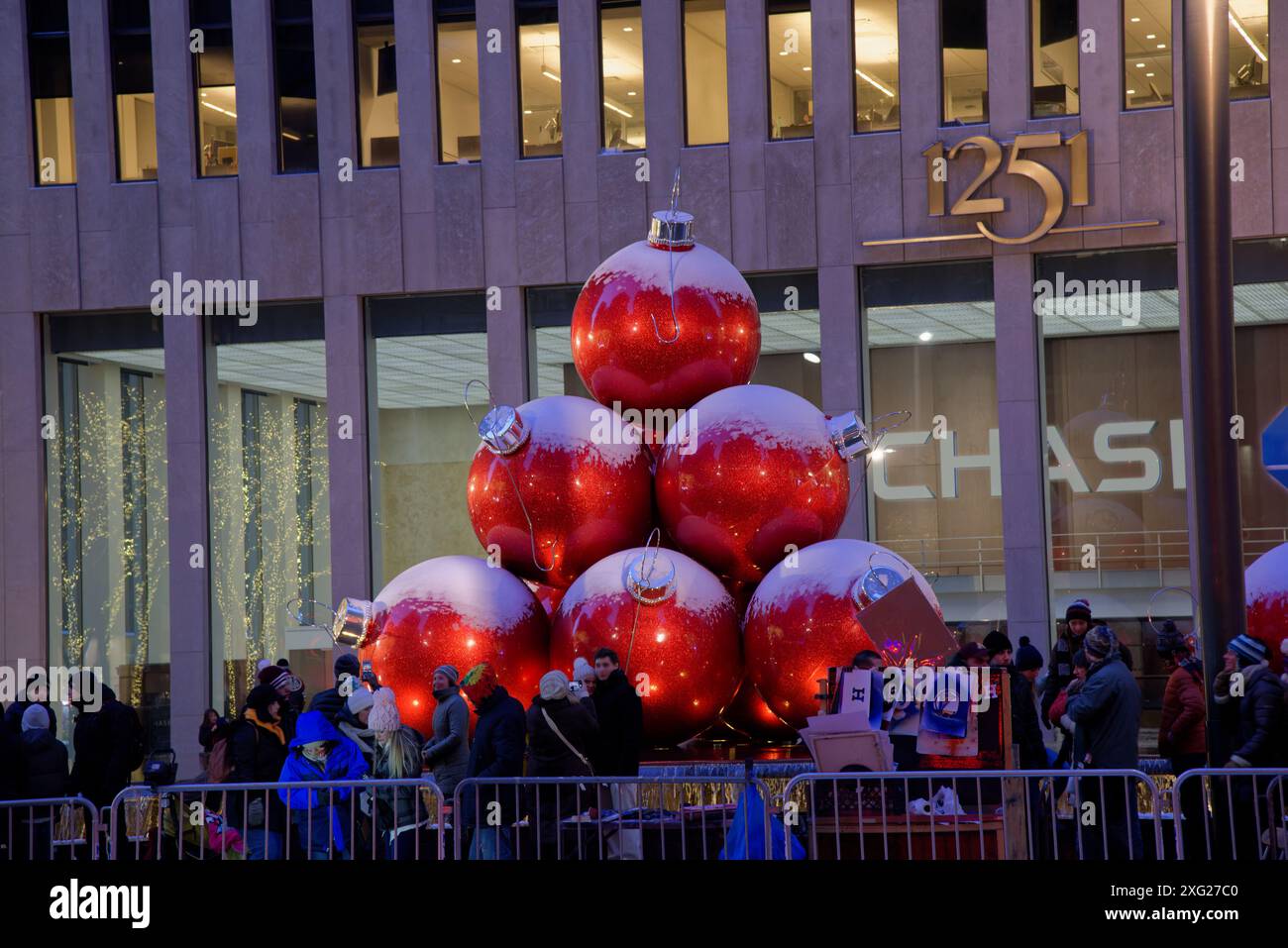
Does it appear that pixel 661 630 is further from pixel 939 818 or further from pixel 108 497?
pixel 108 497

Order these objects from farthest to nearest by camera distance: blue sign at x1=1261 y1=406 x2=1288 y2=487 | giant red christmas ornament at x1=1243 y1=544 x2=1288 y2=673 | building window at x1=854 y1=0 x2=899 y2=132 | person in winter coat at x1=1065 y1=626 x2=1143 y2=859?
building window at x1=854 y1=0 x2=899 y2=132
giant red christmas ornament at x1=1243 y1=544 x2=1288 y2=673
person in winter coat at x1=1065 y1=626 x2=1143 y2=859
blue sign at x1=1261 y1=406 x2=1288 y2=487

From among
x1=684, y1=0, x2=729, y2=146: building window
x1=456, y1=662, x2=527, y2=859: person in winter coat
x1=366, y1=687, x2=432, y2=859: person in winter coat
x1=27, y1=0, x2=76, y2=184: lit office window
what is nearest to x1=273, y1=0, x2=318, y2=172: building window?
x1=27, y1=0, x2=76, y2=184: lit office window

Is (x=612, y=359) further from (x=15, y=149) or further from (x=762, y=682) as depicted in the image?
(x=15, y=149)

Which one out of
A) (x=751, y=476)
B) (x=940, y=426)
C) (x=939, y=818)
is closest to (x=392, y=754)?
(x=751, y=476)

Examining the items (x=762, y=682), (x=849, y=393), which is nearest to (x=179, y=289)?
(x=849, y=393)

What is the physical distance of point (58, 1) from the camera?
22859 millimetres

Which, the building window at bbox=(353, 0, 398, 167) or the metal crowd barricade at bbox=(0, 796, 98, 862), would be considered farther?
the building window at bbox=(353, 0, 398, 167)

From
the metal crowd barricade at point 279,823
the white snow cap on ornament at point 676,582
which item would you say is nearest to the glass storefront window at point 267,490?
the white snow cap on ornament at point 676,582

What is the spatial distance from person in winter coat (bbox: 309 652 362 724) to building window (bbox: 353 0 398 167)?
10925mm

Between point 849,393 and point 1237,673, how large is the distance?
1127 cm

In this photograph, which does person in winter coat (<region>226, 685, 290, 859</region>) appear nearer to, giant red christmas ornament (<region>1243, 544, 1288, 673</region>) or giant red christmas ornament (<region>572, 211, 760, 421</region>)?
giant red christmas ornament (<region>572, 211, 760, 421</region>)

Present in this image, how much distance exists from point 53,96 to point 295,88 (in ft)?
11.0

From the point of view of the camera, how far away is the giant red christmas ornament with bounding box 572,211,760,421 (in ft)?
39.7

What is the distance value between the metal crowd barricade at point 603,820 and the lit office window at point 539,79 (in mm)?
12709
